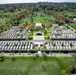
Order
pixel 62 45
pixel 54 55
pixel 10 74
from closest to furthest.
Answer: pixel 10 74 → pixel 54 55 → pixel 62 45

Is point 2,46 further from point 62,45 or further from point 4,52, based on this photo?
point 62,45

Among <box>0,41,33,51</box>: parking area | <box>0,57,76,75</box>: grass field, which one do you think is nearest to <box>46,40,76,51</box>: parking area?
<box>0,57,76,75</box>: grass field

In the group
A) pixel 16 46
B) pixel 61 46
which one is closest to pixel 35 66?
pixel 16 46

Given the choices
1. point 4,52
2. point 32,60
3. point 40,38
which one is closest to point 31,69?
point 32,60

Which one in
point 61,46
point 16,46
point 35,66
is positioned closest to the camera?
point 35,66

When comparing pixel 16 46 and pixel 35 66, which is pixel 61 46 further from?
pixel 16 46

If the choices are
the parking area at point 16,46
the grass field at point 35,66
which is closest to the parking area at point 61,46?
the grass field at point 35,66

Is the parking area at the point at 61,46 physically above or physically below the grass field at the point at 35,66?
above

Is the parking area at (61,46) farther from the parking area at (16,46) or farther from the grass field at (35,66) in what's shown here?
the parking area at (16,46)
